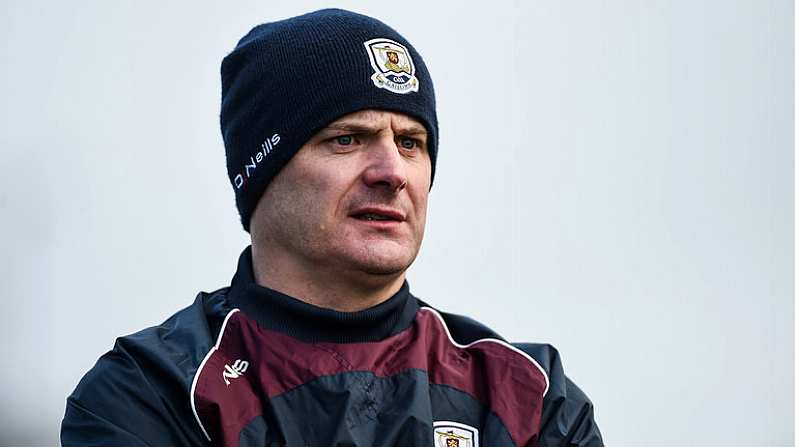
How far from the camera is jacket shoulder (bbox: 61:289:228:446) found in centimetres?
204

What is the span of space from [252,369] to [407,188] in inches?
17.6

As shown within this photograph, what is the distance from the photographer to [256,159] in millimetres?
2426

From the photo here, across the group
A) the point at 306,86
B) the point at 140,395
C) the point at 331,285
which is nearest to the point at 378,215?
the point at 331,285

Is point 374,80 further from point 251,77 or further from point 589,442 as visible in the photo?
point 589,442

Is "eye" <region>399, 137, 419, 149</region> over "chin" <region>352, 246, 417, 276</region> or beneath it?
over

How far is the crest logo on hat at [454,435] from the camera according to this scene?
218 cm

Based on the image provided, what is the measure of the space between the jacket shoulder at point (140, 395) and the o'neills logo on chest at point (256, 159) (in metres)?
0.36

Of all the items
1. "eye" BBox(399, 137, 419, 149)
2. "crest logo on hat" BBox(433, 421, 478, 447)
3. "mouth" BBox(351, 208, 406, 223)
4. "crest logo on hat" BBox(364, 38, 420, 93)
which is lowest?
"crest logo on hat" BBox(433, 421, 478, 447)

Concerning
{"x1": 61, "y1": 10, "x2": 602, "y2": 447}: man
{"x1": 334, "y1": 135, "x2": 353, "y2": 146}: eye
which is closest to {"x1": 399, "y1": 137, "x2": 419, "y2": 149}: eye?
{"x1": 61, "y1": 10, "x2": 602, "y2": 447}: man

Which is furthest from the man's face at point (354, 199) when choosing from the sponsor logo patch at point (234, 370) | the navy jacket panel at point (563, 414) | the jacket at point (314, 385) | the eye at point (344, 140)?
the navy jacket panel at point (563, 414)

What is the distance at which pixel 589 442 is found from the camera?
2.28m

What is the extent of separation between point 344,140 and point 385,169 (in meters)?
0.12

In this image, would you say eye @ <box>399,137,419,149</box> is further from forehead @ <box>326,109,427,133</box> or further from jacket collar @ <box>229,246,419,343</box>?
jacket collar @ <box>229,246,419,343</box>

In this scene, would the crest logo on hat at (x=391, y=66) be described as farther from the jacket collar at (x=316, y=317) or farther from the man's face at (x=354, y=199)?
the jacket collar at (x=316, y=317)
